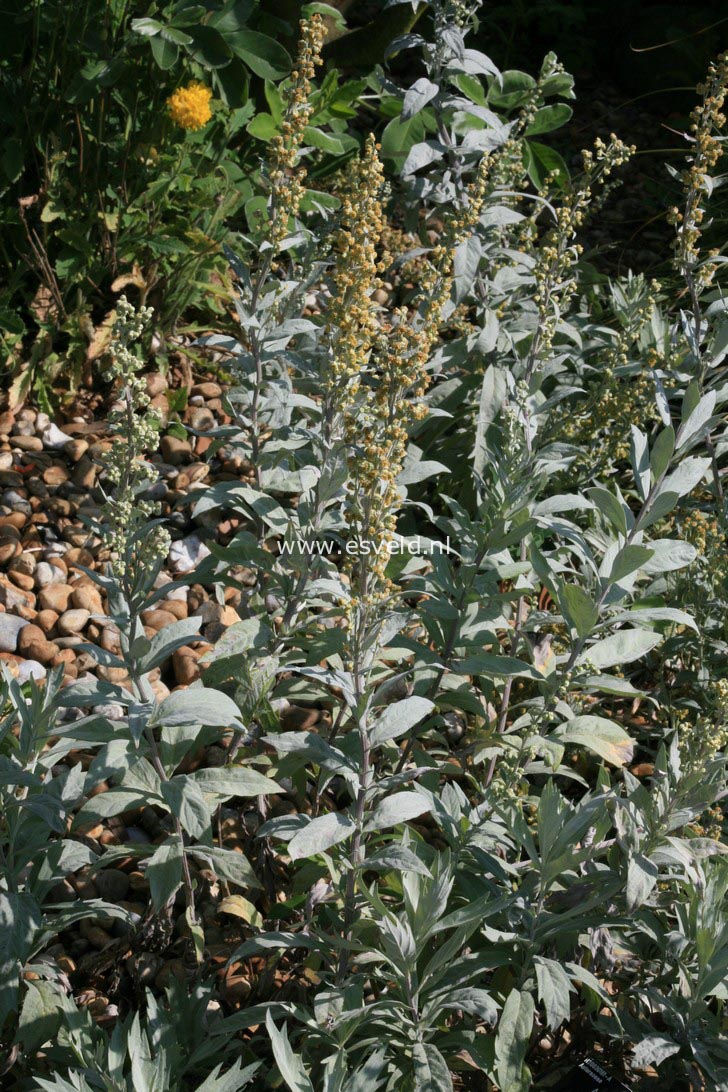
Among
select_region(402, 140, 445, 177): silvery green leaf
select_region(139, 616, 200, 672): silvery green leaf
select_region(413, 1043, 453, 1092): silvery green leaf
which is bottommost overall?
select_region(413, 1043, 453, 1092): silvery green leaf

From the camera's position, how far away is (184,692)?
1814mm

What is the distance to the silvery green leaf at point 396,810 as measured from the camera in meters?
1.76

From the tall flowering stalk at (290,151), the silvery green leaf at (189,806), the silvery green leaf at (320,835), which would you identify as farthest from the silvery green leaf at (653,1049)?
the tall flowering stalk at (290,151)

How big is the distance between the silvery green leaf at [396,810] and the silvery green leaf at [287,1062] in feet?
1.15

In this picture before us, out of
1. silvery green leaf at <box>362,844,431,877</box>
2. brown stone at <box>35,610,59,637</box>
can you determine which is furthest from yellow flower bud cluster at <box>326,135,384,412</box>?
brown stone at <box>35,610,59,637</box>

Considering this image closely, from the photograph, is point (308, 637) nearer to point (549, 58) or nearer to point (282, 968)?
point (282, 968)

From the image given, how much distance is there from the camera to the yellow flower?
306 centimetres

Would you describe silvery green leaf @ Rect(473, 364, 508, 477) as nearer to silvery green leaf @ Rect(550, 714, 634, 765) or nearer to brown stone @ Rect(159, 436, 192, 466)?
silvery green leaf @ Rect(550, 714, 634, 765)

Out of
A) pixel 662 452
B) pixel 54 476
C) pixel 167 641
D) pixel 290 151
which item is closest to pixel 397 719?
pixel 167 641

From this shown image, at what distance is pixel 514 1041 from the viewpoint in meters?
1.78

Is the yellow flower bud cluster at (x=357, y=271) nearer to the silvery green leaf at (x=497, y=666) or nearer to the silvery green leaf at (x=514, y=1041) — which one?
the silvery green leaf at (x=497, y=666)

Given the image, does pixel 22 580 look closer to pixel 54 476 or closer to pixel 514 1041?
pixel 54 476

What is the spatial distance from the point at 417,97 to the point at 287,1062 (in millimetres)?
2342

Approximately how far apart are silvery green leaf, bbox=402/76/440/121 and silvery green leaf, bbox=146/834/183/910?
1943 millimetres
